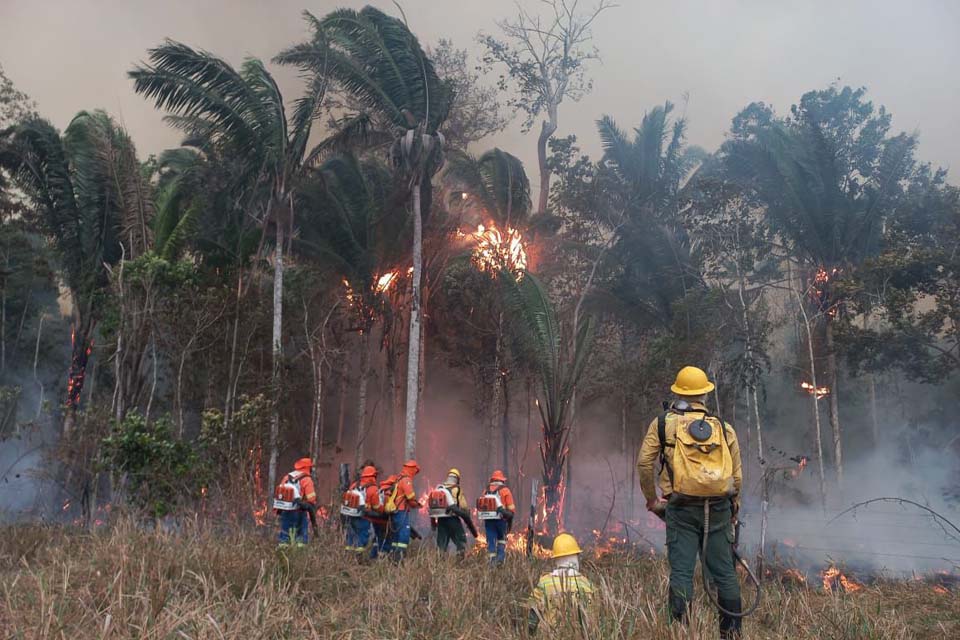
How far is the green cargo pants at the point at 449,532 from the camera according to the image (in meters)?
11.4

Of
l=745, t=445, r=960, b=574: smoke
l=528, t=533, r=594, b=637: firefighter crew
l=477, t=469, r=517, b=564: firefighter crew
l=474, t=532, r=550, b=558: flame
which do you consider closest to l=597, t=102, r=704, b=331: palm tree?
l=745, t=445, r=960, b=574: smoke

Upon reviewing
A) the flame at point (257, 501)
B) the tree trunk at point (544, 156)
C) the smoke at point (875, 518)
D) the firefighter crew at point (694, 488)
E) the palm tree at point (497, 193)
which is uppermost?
the tree trunk at point (544, 156)

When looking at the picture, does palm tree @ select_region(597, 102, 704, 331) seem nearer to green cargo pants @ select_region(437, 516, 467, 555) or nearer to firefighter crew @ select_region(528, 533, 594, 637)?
green cargo pants @ select_region(437, 516, 467, 555)

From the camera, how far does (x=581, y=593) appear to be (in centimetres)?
438

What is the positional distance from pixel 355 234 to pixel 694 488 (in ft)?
56.9

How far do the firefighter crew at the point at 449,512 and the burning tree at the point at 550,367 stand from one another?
379cm

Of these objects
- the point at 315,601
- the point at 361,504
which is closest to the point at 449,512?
the point at 361,504

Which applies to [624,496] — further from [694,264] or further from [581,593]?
[581,593]

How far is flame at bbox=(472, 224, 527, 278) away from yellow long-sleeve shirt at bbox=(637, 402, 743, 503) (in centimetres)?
1552

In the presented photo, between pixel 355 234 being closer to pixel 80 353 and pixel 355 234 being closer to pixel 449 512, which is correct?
pixel 80 353

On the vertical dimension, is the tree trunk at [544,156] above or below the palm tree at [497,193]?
above

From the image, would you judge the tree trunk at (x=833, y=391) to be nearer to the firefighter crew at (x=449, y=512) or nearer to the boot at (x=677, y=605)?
the firefighter crew at (x=449, y=512)

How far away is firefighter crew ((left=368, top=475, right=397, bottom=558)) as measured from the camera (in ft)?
35.6

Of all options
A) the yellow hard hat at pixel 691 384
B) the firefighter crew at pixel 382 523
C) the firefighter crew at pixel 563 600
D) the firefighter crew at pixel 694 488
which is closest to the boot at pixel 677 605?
the firefighter crew at pixel 694 488
